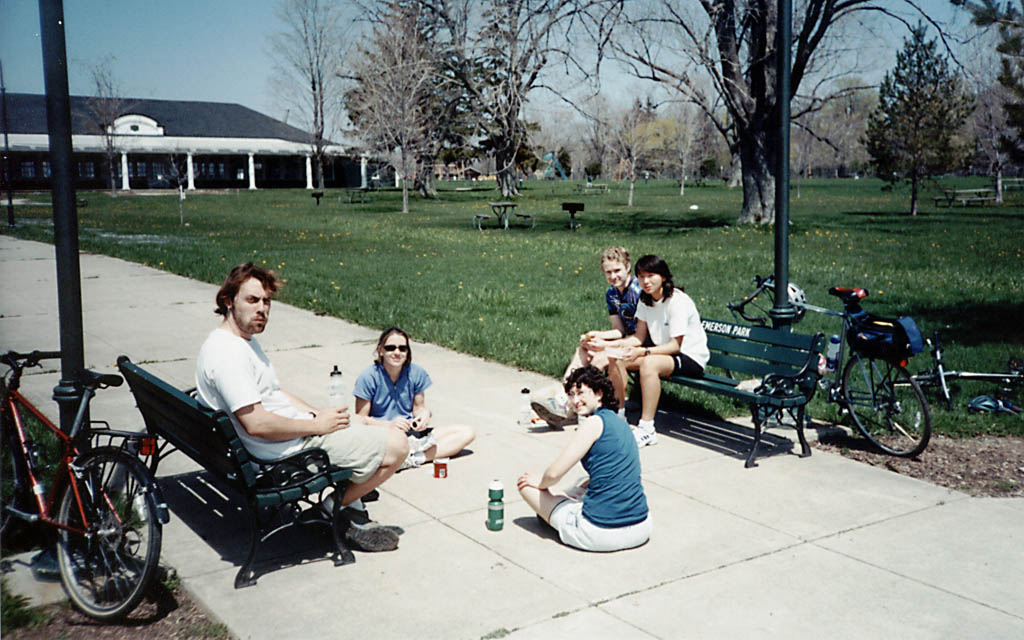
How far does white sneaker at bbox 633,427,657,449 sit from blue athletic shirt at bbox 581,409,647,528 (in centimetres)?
196

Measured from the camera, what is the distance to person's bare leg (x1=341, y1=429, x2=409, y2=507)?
4.64m

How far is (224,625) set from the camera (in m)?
3.89

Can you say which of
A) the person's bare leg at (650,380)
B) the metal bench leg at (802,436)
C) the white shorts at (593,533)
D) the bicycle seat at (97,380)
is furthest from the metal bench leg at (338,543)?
the metal bench leg at (802,436)

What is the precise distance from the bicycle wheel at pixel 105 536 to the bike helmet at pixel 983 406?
639 cm

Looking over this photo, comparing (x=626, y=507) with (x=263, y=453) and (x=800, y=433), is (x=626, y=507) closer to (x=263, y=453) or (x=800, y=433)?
(x=263, y=453)

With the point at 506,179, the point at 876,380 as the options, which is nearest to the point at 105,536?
the point at 876,380

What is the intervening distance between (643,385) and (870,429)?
178cm

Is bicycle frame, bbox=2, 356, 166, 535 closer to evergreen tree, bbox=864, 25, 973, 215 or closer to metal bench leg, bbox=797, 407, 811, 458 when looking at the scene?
metal bench leg, bbox=797, 407, 811, 458

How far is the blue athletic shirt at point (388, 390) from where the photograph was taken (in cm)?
593

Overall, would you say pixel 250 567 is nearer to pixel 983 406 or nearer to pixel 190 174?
pixel 983 406

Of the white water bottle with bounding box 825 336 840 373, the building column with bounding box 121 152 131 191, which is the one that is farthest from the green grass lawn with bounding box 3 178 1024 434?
the building column with bounding box 121 152 131 191

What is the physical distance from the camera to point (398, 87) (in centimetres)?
4253

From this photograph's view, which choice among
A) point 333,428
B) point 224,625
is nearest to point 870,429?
point 333,428

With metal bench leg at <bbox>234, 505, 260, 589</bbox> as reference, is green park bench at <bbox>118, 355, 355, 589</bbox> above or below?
above
